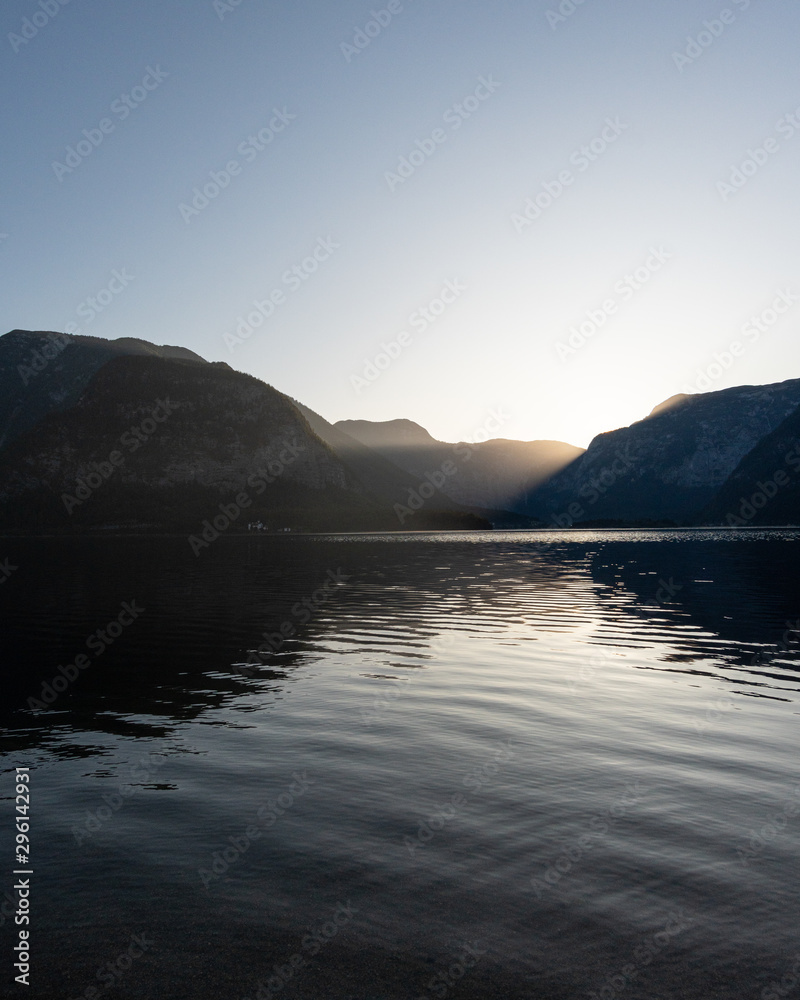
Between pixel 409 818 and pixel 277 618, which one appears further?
pixel 277 618

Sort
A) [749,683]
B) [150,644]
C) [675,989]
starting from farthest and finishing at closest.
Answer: [150,644]
[749,683]
[675,989]

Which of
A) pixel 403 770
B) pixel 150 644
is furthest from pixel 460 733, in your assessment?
pixel 150 644

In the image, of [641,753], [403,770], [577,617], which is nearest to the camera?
[403,770]

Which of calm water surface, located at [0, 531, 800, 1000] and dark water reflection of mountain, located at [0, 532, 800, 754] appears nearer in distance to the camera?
calm water surface, located at [0, 531, 800, 1000]

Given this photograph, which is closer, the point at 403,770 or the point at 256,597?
the point at 403,770

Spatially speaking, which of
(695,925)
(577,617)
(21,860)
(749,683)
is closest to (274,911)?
(21,860)

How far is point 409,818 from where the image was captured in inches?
503

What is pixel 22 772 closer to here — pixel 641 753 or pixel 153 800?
pixel 153 800

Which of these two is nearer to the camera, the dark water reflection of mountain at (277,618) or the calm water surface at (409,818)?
the calm water surface at (409,818)

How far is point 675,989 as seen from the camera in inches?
305

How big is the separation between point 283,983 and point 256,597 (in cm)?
4703

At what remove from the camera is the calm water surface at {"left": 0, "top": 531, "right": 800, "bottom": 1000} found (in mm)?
8312

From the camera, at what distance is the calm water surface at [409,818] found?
8312 mm

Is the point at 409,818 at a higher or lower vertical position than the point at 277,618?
higher
